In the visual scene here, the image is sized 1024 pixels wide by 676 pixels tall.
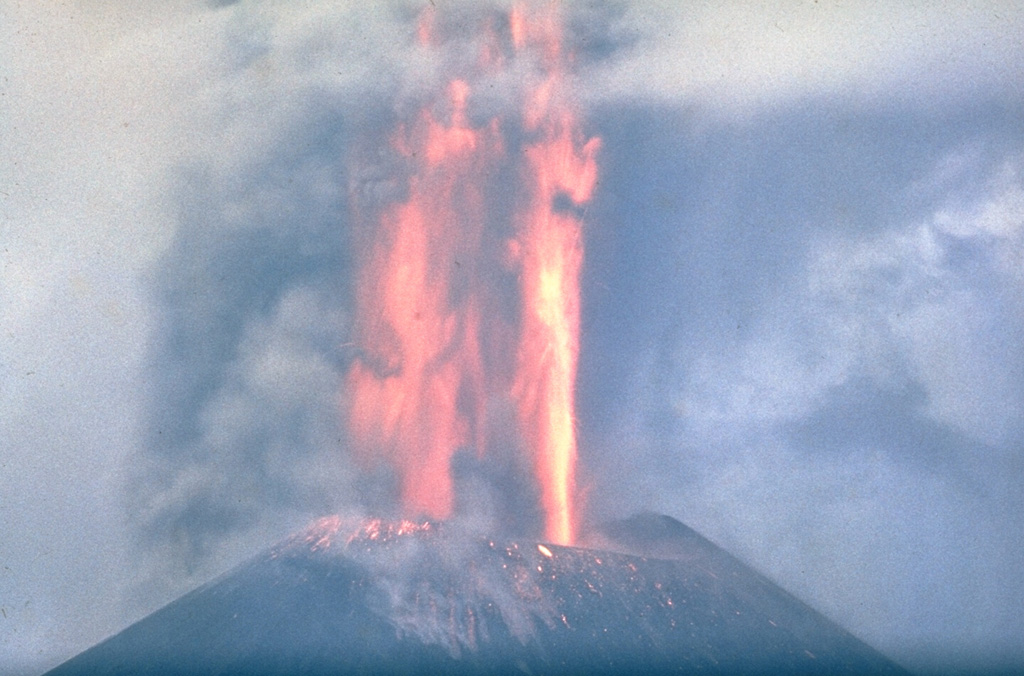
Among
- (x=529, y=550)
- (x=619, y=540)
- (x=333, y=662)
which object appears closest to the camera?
(x=333, y=662)

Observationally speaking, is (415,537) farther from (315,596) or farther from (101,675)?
(101,675)

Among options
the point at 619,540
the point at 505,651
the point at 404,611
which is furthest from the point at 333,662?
the point at 619,540

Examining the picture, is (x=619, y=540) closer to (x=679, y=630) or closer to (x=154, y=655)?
(x=679, y=630)

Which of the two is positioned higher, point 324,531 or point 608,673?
point 324,531

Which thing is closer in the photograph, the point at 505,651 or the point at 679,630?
the point at 505,651

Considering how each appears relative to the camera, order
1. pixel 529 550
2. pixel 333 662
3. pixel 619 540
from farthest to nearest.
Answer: pixel 619 540 < pixel 529 550 < pixel 333 662

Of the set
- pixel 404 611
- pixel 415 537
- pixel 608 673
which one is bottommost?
pixel 608 673

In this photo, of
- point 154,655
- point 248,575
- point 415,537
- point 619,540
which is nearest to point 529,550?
point 415,537
